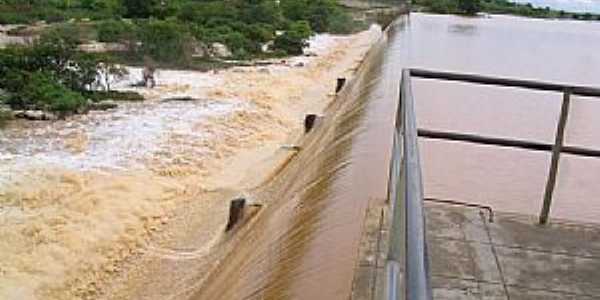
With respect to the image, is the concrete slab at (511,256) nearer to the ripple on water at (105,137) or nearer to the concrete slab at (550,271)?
the concrete slab at (550,271)

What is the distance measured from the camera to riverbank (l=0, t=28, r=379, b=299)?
7367 mm

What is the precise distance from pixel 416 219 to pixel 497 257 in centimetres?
251

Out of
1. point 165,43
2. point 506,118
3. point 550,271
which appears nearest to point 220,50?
point 165,43

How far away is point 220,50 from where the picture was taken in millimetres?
23797

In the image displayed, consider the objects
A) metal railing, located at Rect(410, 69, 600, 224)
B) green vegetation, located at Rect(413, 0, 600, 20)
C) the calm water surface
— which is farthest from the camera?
green vegetation, located at Rect(413, 0, 600, 20)

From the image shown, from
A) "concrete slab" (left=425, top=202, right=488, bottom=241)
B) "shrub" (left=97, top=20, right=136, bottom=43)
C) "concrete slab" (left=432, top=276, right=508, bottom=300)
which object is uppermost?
"concrete slab" (left=425, top=202, right=488, bottom=241)

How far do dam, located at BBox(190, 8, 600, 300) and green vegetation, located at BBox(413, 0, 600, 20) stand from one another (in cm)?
2982

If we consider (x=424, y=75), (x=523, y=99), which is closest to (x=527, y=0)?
(x=523, y=99)

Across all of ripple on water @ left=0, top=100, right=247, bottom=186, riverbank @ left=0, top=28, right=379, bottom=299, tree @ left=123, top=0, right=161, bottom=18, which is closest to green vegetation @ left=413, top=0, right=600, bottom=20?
tree @ left=123, top=0, right=161, bottom=18

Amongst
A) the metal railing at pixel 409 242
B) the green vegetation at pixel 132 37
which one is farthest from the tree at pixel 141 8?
the metal railing at pixel 409 242

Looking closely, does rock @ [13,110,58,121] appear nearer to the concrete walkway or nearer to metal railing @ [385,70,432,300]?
the concrete walkway

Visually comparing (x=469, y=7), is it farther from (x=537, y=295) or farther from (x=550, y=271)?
(x=537, y=295)

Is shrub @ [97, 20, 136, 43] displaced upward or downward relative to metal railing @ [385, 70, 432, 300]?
downward

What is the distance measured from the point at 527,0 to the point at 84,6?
132 ft
